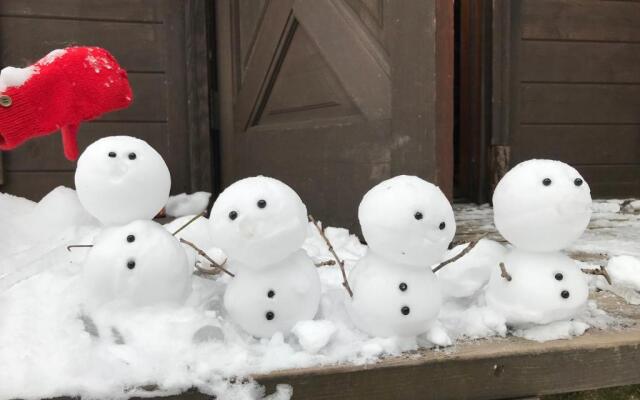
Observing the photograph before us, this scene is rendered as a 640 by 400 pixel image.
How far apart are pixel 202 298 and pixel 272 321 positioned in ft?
0.55

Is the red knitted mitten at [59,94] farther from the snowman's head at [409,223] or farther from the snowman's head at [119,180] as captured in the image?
the snowman's head at [409,223]

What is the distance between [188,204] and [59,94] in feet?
3.26

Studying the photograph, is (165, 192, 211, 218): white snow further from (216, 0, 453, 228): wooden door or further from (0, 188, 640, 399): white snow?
(0, 188, 640, 399): white snow

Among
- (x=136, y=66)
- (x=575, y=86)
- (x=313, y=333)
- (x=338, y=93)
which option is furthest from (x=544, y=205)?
(x=575, y=86)

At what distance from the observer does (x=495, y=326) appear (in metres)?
0.94

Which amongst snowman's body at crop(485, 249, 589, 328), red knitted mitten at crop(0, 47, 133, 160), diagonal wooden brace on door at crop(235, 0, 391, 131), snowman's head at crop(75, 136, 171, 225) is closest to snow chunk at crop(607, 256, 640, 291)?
snowman's body at crop(485, 249, 589, 328)

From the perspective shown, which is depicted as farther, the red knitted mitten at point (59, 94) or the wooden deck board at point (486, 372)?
the red knitted mitten at point (59, 94)

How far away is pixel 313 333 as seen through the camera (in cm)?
85

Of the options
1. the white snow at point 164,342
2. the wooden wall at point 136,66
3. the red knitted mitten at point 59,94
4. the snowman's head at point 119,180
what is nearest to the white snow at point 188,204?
the wooden wall at point 136,66

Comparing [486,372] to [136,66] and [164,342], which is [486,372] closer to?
[164,342]

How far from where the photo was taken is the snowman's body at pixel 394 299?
854 millimetres

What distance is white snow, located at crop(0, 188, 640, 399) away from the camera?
0.76 metres

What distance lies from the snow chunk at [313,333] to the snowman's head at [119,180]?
1.18 ft

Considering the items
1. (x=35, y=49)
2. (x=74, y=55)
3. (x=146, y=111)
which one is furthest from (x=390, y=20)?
(x=35, y=49)
